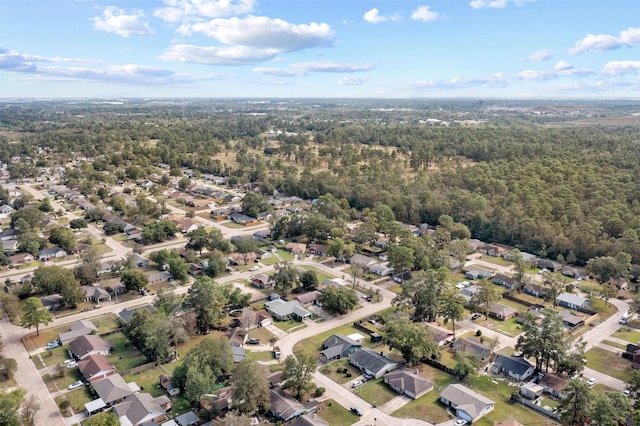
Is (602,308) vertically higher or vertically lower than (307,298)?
lower

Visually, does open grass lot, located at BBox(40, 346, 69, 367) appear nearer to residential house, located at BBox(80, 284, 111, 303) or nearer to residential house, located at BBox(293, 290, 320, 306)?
residential house, located at BBox(80, 284, 111, 303)

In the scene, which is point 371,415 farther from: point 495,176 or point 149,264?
point 495,176

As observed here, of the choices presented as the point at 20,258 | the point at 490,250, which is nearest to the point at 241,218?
the point at 20,258

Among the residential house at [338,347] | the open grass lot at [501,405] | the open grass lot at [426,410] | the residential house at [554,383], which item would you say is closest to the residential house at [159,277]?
the residential house at [338,347]

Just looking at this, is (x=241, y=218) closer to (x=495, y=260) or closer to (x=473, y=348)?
(x=495, y=260)

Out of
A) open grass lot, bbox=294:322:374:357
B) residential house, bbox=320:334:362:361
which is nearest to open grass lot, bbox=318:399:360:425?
residential house, bbox=320:334:362:361

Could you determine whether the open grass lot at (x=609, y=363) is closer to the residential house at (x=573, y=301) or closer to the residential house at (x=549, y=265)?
the residential house at (x=573, y=301)
